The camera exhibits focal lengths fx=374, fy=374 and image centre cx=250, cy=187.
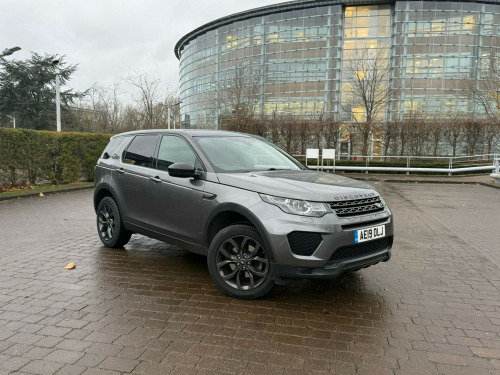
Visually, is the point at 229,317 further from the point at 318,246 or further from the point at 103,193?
the point at 103,193

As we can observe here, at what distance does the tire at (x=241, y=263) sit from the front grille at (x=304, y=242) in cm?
28

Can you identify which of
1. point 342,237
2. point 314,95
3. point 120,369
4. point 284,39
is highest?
point 284,39

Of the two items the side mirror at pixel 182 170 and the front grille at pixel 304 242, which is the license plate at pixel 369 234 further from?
the side mirror at pixel 182 170

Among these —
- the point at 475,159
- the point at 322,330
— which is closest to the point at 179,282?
the point at 322,330

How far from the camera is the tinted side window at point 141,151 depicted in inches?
203

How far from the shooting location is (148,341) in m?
3.03

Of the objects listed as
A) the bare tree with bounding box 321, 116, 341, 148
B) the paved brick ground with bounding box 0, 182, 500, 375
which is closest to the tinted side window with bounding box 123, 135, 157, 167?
the paved brick ground with bounding box 0, 182, 500, 375

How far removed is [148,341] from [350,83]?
4240cm

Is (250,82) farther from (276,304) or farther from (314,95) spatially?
(276,304)

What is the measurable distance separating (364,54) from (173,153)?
40805 mm

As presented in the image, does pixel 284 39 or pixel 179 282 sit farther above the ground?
pixel 284 39

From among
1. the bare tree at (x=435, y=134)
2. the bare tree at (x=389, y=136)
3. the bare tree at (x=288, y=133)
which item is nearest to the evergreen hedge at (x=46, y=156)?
the bare tree at (x=288, y=133)

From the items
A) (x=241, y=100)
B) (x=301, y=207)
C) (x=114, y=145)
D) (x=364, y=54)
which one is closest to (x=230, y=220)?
(x=301, y=207)

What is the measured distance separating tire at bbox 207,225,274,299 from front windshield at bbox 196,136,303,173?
820 millimetres
